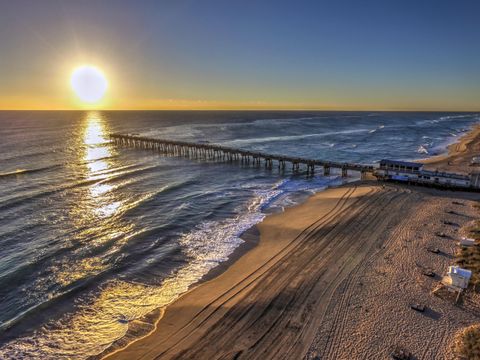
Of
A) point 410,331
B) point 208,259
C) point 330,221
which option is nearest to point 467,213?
point 330,221

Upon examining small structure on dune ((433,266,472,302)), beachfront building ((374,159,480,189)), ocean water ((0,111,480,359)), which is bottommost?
ocean water ((0,111,480,359))

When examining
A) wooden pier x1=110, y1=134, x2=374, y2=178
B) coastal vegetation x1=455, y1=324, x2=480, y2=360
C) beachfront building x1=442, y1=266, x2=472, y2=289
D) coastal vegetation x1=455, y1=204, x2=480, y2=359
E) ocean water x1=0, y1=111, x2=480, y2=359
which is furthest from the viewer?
wooden pier x1=110, y1=134, x2=374, y2=178

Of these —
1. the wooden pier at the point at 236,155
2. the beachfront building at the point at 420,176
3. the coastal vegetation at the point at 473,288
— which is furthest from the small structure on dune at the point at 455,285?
the wooden pier at the point at 236,155

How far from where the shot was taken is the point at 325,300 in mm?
15836

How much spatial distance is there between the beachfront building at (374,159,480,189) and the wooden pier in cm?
281

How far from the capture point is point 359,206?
30.2m

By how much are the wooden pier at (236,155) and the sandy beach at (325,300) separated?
1960 centimetres

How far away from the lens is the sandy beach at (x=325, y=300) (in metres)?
13.0

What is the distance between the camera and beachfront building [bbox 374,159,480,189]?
34750mm

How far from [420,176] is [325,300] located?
28.9 m

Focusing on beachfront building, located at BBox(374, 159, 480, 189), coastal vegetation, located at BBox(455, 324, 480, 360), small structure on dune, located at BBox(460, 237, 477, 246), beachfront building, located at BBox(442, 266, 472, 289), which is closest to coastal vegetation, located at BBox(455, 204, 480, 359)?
coastal vegetation, located at BBox(455, 324, 480, 360)

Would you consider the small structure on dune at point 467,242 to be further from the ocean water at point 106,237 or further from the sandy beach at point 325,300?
the ocean water at point 106,237

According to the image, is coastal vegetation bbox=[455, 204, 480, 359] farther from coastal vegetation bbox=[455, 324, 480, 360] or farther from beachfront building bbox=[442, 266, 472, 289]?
beachfront building bbox=[442, 266, 472, 289]

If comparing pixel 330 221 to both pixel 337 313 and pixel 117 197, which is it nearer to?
pixel 337 313
